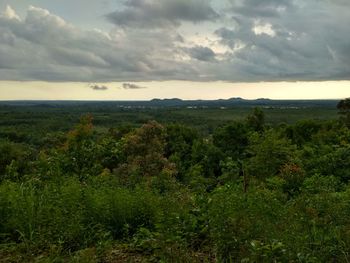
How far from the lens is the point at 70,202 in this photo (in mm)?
5387

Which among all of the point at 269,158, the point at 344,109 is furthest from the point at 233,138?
the point at 269,158

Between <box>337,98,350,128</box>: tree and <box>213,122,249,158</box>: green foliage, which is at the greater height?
<box>337,98,350,128</box>: tree

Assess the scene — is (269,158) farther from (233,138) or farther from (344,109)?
(344,109)

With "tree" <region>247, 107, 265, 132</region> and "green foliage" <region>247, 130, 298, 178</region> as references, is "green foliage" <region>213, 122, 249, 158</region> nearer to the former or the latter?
"tree" <region>247, 107, 265, 132</region>

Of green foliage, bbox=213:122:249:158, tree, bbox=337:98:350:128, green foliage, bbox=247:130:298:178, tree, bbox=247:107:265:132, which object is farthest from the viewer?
tree, bbox=337:98:350:128

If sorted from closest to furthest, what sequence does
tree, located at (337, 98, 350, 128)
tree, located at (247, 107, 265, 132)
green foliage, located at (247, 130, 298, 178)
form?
green foliage, located at (247, 130, 298, 178), tree, located at (247, 107, 265, 132), tree, located at (337, 98, 350, 128)

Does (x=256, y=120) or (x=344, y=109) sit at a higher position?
(x=344, y=109)

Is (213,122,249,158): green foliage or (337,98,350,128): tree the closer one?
(213,122,249,158): green foliage

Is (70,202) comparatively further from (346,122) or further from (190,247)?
(346,122)

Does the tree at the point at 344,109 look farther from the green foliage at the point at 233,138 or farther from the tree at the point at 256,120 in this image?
the green foliage at the point at 233,138

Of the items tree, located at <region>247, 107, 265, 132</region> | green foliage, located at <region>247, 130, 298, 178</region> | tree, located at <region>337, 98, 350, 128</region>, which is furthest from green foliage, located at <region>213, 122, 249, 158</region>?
green foliage, located at <region>247, 130, 298, 178</region>

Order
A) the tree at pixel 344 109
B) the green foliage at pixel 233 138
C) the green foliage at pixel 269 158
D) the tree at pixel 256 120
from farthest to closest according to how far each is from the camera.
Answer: the tree at pixel 344 109 < the tree at pixel 256 120 < the green foliage at pixel 233 138 < the green foliage at pixel 269 158

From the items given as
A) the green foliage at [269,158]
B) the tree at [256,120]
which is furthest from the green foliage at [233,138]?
the green foliage at [269,158]

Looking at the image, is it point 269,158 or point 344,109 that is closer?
point 269,158
